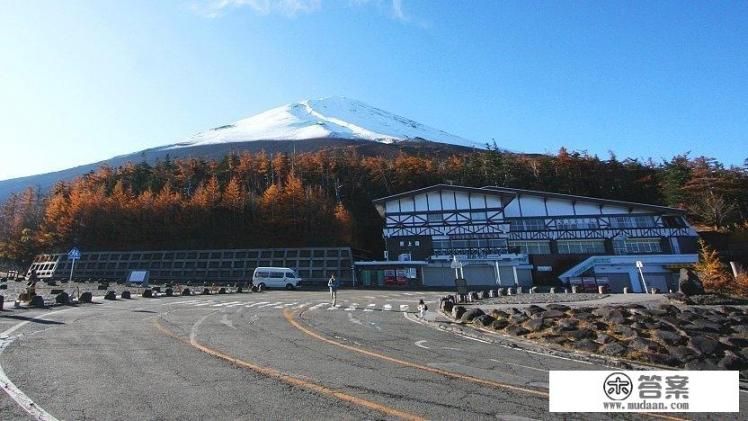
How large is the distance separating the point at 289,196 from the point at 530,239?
108 feet

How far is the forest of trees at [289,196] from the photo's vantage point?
171ft

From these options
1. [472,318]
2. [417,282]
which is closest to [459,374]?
[472,318]

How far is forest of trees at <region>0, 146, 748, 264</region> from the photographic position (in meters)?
52.2

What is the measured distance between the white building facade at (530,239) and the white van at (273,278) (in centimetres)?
1158

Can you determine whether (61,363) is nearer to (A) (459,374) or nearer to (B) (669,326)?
(A) (459,374)

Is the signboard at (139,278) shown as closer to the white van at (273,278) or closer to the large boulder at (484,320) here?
the white van at (273,278)

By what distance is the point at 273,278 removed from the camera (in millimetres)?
37906

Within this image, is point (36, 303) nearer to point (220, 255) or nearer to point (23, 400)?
point (23, 400)

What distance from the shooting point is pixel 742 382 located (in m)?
6.90

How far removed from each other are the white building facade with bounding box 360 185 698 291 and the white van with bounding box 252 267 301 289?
11579 mm

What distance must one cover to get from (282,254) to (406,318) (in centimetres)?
3580

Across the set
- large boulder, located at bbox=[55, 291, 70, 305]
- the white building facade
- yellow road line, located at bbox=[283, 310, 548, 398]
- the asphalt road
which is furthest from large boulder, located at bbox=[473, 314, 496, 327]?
the white building facade

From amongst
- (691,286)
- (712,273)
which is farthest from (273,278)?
(712,273)

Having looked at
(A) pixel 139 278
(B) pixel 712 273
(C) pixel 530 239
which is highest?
(C) pixel 530 239
